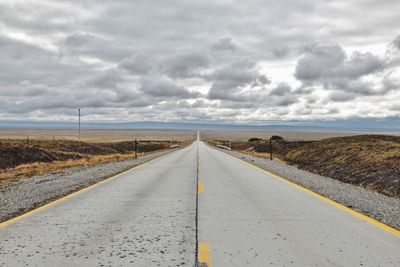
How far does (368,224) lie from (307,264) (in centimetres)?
285

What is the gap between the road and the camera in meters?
4.87

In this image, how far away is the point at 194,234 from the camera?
6105 mm

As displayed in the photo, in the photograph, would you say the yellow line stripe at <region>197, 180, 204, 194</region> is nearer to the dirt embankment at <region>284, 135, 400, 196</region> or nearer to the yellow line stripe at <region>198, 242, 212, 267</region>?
the yellow line stripe at <region>198, 242, 212, 267</region>

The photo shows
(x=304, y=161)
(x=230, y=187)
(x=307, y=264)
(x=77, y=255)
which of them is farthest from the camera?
(x=304, y=161)

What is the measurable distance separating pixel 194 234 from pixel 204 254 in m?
1.08

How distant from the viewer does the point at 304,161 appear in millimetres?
26812

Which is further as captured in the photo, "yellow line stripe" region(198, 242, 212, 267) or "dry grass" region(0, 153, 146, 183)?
"dry grass" region(0, 153, 146, 183)

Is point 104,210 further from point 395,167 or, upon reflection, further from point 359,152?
point 359,152

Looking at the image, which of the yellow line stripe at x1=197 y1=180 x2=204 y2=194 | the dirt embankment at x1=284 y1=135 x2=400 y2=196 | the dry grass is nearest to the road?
the yellow line stripe at x1=197 y1=180 x2=204 y2=194

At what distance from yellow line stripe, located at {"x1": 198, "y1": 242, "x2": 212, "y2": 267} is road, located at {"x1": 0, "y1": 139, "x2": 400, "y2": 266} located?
0.01 m

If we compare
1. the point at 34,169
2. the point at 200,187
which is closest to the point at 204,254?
the point at 200,187

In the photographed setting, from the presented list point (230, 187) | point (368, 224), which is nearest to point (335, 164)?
point (230, 187)

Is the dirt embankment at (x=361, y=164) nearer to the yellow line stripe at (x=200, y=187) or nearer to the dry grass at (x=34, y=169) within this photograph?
the yellow line stripe at (x=200, y=187)

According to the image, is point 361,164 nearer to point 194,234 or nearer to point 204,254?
point 194,234
